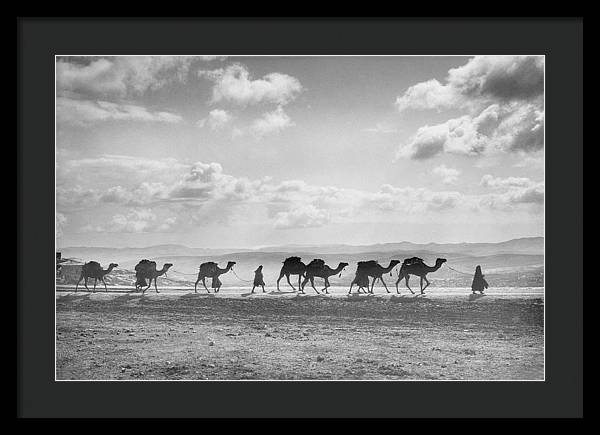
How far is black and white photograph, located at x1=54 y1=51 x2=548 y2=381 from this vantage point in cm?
766

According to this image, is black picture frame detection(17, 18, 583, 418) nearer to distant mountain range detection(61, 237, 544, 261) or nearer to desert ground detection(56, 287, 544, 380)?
desert ground detection(56, 287, 544, 380)

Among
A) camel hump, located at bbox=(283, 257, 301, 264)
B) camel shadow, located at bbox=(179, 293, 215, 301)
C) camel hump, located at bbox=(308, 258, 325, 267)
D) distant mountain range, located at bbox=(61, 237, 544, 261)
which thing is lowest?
camel shadow, located at bbox=(179, 293, 215, 301)

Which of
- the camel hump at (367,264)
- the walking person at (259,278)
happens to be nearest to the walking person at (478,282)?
the camel hump at (367,264)

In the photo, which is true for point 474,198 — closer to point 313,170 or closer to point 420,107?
point 420,107

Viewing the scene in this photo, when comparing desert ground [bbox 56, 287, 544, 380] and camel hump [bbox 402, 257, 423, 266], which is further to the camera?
camel hump [bbox 402, 257, 423, 266]

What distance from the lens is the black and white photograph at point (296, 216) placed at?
7656mm

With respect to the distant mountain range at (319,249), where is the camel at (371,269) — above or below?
below

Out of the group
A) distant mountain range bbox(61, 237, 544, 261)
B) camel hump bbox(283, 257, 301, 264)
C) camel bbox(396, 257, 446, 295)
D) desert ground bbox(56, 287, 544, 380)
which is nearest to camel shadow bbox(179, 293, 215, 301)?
desert ground bbox(56, 287, 544, 380)

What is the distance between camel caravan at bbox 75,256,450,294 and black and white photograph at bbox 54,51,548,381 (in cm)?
2

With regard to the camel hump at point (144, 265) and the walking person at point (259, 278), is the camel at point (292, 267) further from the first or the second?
the camel hump at point (144, 265)
